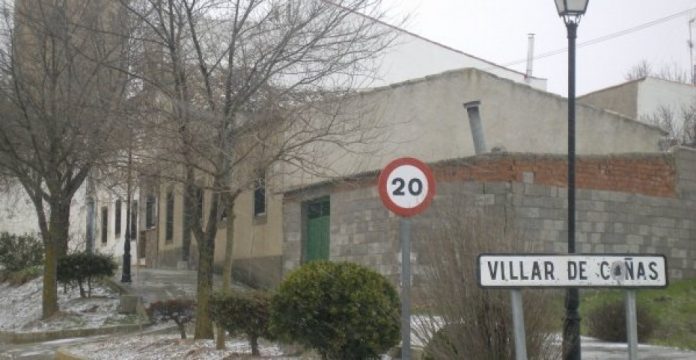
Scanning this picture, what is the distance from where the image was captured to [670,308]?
660 inches

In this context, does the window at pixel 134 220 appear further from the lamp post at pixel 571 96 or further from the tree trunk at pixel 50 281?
the lamp post at pixel 571 96

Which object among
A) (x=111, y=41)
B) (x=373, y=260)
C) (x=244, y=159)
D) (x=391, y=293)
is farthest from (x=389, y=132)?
(x=391, y=293)

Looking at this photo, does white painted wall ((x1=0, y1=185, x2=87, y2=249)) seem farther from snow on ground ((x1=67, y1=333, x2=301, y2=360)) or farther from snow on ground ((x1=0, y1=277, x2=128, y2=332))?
snow on ground ((x1=67, y1=333, x2=301, y2=360))

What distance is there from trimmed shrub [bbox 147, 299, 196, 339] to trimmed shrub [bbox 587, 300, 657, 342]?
6.48m

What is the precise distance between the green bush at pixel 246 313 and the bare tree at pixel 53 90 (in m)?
6.05

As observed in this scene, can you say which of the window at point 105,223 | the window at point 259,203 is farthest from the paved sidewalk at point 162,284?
the window at point 105,223

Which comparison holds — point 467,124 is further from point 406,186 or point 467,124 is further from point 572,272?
point 572,272

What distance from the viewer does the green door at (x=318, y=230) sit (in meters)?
21.1

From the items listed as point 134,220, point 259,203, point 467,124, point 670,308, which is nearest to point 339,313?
→ point 670,308

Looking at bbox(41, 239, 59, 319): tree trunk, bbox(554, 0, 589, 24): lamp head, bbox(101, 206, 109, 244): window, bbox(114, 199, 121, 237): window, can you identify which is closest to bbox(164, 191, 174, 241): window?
bbox(114, 199, 121, 237): window

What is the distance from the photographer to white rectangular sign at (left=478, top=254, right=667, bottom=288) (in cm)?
666

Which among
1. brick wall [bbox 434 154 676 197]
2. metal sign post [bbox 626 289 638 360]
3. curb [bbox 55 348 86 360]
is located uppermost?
brick wall [bbox 434 154 676 197]

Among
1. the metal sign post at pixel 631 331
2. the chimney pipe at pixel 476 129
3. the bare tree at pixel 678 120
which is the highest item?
the bare tree at pixel 678 120

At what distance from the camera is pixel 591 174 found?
19078 mm
